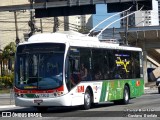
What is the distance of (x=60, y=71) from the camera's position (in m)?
20.1

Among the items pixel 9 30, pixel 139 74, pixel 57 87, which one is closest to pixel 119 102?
pixel 139 74

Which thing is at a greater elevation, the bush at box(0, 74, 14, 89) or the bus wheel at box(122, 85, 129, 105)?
the bus wheel at box(122, 85, 129, 105)

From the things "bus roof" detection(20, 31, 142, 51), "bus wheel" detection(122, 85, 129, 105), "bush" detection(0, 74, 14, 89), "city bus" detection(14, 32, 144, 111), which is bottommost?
"bush" detection(0, 74, 14, 89)

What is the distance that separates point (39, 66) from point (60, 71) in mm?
938

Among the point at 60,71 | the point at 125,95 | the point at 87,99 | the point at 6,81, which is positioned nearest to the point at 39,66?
the point at 60,71

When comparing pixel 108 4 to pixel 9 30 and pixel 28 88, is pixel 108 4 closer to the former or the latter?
pixel 28 88

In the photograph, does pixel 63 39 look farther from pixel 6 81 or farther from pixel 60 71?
pixel 6 81

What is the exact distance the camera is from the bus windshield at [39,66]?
2008cm

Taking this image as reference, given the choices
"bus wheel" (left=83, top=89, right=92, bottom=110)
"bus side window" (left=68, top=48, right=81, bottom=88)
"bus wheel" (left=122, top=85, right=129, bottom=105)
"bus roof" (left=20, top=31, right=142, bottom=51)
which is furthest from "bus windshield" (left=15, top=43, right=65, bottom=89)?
"bus wheel" (left=122, top=85, right=129, bottom=105)

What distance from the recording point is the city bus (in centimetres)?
2002

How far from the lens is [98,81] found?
75.2ft

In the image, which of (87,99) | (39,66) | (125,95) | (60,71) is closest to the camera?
(60,71)

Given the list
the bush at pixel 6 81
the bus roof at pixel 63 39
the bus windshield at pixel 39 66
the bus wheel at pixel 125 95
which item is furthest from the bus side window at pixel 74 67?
the bush at pixel 6 81

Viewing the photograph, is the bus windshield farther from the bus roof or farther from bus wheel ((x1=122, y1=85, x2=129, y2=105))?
bus wheel ((x1=122, y1=85, x2=129, y2=105))
